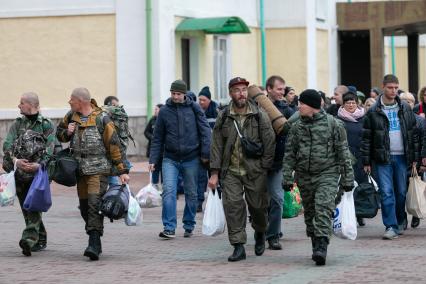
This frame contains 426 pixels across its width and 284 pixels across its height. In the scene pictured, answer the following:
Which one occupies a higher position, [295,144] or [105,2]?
[105,2]

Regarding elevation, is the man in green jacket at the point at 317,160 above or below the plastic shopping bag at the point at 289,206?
above

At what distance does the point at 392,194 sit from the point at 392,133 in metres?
0.72

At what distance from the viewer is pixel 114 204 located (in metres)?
12.6

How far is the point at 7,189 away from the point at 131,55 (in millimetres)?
16559

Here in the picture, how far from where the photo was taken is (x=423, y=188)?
14.8 meters

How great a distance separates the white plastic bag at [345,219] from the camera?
12430mm

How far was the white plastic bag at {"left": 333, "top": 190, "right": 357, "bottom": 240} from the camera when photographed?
12.4 meters

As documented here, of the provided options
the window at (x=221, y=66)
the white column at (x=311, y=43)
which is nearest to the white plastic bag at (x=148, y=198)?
the window at (x=221, y=66)

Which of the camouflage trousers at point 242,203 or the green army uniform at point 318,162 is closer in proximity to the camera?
the green army uniform at point 318,162

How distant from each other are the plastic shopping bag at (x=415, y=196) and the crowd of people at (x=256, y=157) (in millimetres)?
131

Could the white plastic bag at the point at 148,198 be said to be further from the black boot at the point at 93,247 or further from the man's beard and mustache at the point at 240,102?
the man's beard and mustache at the point at 240,102

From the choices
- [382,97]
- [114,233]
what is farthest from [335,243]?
[114,233]

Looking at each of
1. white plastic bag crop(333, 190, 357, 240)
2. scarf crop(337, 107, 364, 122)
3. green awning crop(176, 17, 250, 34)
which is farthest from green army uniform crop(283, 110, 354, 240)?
green awning crop(176, 17, 250, 34)

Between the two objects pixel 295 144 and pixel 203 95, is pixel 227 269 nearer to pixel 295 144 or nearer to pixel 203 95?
pixel 295 144
